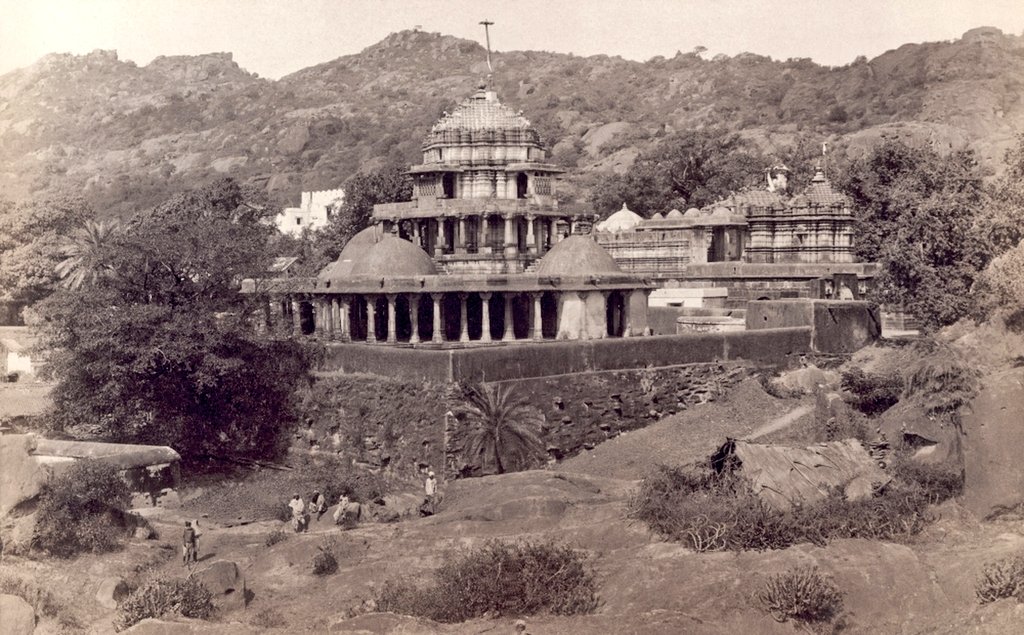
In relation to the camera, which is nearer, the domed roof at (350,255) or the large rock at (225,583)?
the large rock at (225,583)

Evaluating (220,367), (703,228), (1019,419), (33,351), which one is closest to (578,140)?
(703,228)

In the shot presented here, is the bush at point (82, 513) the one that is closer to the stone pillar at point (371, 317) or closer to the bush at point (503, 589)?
the bush at point (503, 589)

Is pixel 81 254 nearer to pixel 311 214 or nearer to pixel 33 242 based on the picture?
pixel 33 242

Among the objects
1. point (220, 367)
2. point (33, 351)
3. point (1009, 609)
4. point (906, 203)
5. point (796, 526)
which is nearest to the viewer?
point (1009, 609)

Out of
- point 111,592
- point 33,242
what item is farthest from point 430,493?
point 33,242

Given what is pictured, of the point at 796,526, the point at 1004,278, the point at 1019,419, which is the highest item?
→ the point at 1004,278

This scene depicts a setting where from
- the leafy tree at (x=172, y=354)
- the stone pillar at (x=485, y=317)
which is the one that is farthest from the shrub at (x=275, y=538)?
the stone pillar at (x=485, y=317)

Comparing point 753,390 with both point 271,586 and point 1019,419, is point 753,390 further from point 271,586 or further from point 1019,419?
point 271,586
